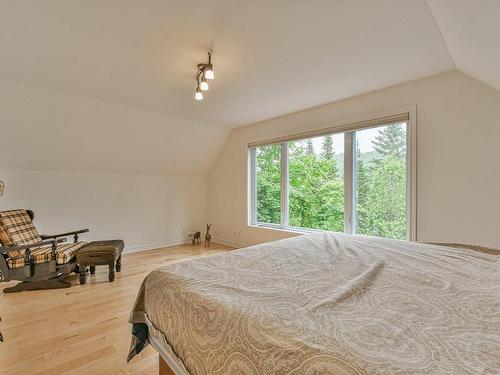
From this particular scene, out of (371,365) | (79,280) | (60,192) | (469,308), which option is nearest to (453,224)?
(469,308)

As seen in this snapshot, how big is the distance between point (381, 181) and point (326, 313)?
266 centimetres

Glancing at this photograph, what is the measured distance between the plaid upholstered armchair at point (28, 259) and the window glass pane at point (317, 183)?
3.09 meters

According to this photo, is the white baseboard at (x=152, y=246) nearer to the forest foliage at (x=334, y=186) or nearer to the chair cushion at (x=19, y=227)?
the chair cushion at (x=19, y=227)

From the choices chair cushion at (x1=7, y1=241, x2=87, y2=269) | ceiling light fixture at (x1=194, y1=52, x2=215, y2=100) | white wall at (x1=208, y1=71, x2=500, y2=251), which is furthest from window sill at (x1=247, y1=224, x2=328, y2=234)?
chair cushion at (x1=7, y1=241, x2=87, y2=269)

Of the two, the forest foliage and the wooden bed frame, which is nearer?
the wooden bed frame

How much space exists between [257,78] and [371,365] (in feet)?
8.87

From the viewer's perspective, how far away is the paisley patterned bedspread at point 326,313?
2.07 ft

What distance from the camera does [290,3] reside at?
66.7 inches

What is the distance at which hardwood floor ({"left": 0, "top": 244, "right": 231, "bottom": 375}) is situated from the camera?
164 centimetres

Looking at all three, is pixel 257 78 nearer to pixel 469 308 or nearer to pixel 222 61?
A: pixel 222 61

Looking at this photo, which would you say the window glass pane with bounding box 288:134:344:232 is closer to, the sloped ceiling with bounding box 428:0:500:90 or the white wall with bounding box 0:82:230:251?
the sloped ceiling with bounding box 428:0:500:90

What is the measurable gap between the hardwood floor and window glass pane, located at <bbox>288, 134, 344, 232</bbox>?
8.26 ft

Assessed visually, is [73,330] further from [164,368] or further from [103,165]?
[103,165]

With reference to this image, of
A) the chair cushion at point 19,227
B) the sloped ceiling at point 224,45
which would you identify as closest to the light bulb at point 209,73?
the sloped ceiling at point 224,45
